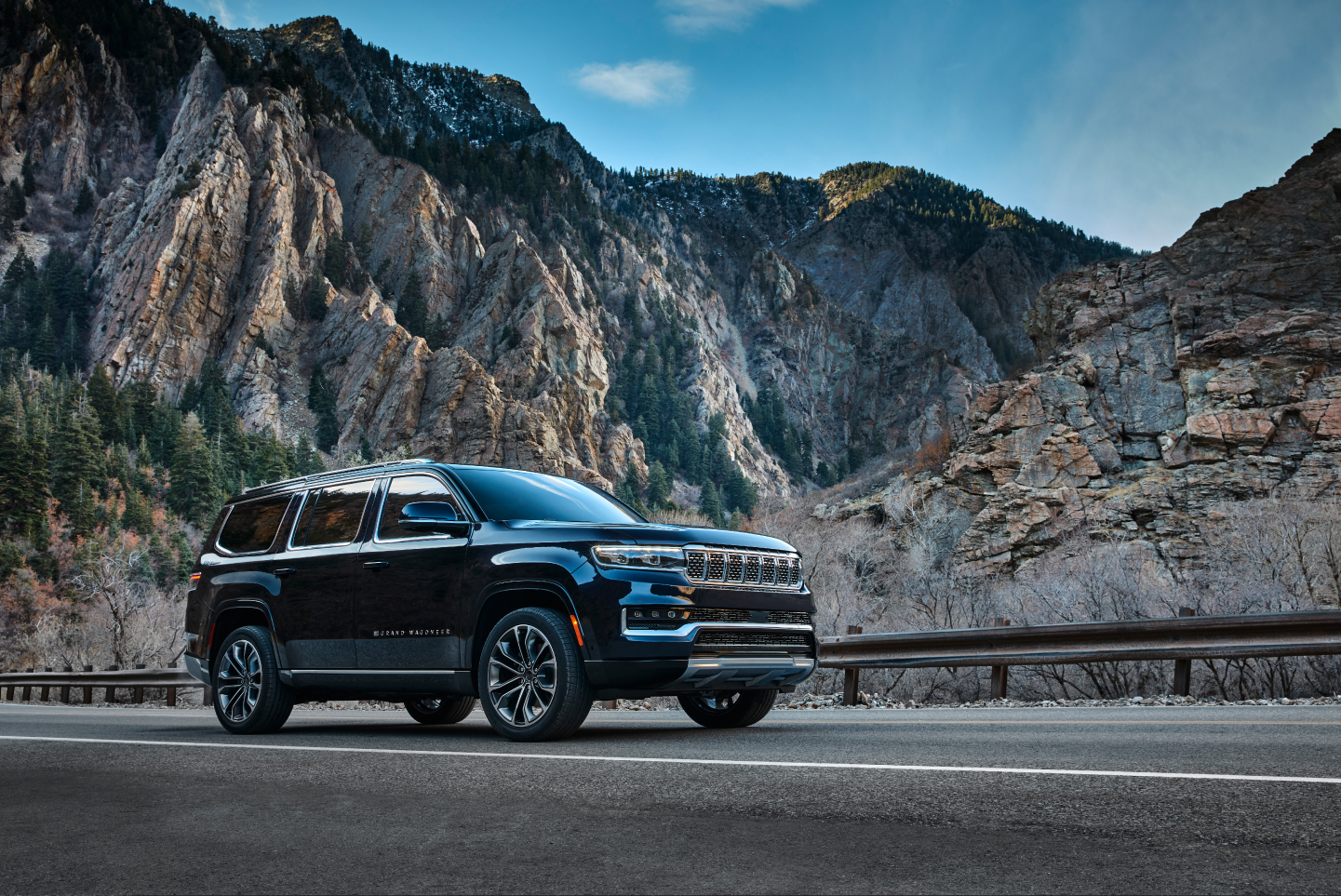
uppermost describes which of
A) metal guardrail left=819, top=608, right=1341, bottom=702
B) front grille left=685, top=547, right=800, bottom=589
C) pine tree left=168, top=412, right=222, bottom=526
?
pine tree left=168, top=412, right=222, bottom=526

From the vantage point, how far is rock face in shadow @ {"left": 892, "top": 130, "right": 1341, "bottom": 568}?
49906 millimetres

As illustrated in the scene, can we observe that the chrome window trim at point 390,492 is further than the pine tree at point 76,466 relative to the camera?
No

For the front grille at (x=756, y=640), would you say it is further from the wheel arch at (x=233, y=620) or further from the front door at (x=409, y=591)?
the wheel arch at (x=233, y=620)

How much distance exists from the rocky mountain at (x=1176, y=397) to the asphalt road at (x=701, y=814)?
44.0m

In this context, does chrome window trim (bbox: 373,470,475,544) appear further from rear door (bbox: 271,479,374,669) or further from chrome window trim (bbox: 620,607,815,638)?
chrome window trim (bbox: 620,607,815,638)

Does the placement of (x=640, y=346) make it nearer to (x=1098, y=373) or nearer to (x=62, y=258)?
(x=62, y=258)

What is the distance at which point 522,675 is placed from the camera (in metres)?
7.30

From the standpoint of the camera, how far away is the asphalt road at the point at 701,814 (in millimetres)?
3453

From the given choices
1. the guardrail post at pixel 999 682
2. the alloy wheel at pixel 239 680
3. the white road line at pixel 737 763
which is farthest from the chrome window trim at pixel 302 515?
the guardrail post at pixel 999 682

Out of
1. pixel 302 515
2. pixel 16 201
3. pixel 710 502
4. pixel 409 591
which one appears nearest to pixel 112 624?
pixel 302 515

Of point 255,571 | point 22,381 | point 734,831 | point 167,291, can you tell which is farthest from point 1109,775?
point 22,381

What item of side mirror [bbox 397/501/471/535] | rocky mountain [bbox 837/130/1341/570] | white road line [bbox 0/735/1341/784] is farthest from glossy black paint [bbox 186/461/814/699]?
rocky mountain [bbox 837/130/1341/570]

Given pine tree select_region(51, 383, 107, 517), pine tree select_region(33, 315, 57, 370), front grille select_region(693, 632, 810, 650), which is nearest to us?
front grille select_region(693, 632, 810, 650)

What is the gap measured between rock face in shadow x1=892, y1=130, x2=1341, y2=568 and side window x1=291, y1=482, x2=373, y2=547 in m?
44.8
